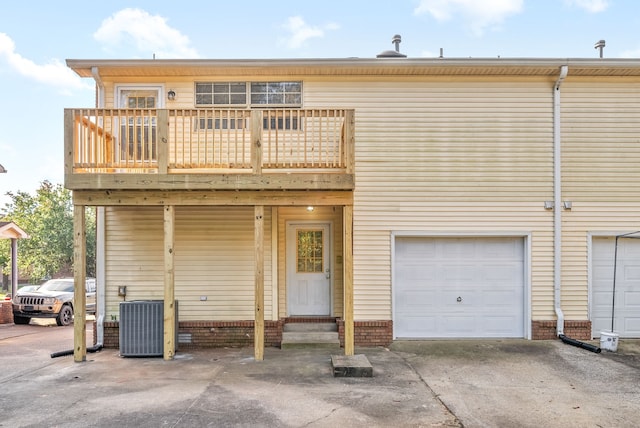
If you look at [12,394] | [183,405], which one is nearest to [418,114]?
[183,405]

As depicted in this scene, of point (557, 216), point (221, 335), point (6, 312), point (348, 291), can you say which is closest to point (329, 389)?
point (348, 291)

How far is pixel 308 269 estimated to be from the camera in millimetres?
7941

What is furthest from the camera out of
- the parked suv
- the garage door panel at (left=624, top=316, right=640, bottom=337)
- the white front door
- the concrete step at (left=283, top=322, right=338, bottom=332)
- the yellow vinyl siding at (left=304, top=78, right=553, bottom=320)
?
the parked suv

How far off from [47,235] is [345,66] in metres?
24.6

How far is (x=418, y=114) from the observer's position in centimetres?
770

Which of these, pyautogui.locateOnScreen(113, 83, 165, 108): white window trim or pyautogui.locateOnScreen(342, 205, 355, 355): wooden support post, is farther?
pyautogui.locateOnScreen(113, 83, 165, 108): white window trim

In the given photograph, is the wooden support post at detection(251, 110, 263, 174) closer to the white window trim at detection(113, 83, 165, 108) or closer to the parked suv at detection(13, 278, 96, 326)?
→ the white window trim at detection(113, 83, 165, 108)

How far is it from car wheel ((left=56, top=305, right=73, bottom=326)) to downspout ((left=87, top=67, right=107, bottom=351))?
547cm

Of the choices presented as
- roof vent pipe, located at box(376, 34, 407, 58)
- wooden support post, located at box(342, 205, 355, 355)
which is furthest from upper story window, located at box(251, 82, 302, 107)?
wooden support post, located at box(342, 205, 355, 355)

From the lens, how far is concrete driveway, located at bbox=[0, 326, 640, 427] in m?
4.26

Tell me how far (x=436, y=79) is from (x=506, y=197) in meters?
2.69

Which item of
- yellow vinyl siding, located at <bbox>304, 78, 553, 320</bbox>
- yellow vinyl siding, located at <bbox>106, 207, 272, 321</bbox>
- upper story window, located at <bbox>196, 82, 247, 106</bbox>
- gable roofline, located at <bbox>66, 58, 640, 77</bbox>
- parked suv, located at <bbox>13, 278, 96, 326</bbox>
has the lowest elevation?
parked suv, located at <bbox>13, 278, 96, 326</bbox>

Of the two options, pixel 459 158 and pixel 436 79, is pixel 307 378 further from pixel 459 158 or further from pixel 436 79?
pixel 436 79

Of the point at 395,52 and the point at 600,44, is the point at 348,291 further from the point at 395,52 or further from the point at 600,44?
the point at 600,44
